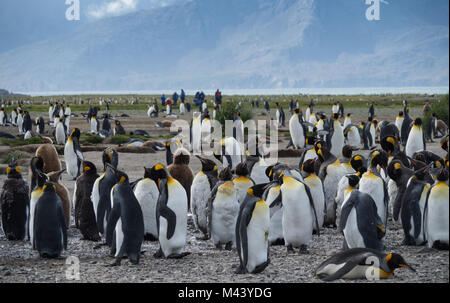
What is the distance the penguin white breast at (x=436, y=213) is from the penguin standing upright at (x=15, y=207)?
12.3 ft

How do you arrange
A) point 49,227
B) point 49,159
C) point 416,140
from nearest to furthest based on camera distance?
point 49,227 < point 49,159 < point 416,140

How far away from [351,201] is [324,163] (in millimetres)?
1766

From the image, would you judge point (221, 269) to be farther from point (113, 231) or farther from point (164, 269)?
point (113, 231)

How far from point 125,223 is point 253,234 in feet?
3.46

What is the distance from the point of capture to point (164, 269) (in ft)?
13.5

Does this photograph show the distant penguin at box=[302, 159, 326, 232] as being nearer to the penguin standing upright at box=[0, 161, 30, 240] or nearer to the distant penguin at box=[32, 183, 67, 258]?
the distant penguin at box=[32, 183, 67, 258]

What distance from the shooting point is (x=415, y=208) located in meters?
4.67

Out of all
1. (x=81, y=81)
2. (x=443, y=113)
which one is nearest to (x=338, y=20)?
(x=81, y=81)

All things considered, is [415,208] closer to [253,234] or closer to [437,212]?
[437,212]

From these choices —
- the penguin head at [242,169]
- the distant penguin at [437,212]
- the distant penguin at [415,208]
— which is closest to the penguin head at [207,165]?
the penguin head at [242,169]

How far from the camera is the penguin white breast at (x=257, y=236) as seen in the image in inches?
156

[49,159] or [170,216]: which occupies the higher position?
[49,159]

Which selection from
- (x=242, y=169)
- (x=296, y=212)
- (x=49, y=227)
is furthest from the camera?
(x=242, y=169)

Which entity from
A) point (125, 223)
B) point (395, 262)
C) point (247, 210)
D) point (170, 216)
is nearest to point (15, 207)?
point (125, 223)
